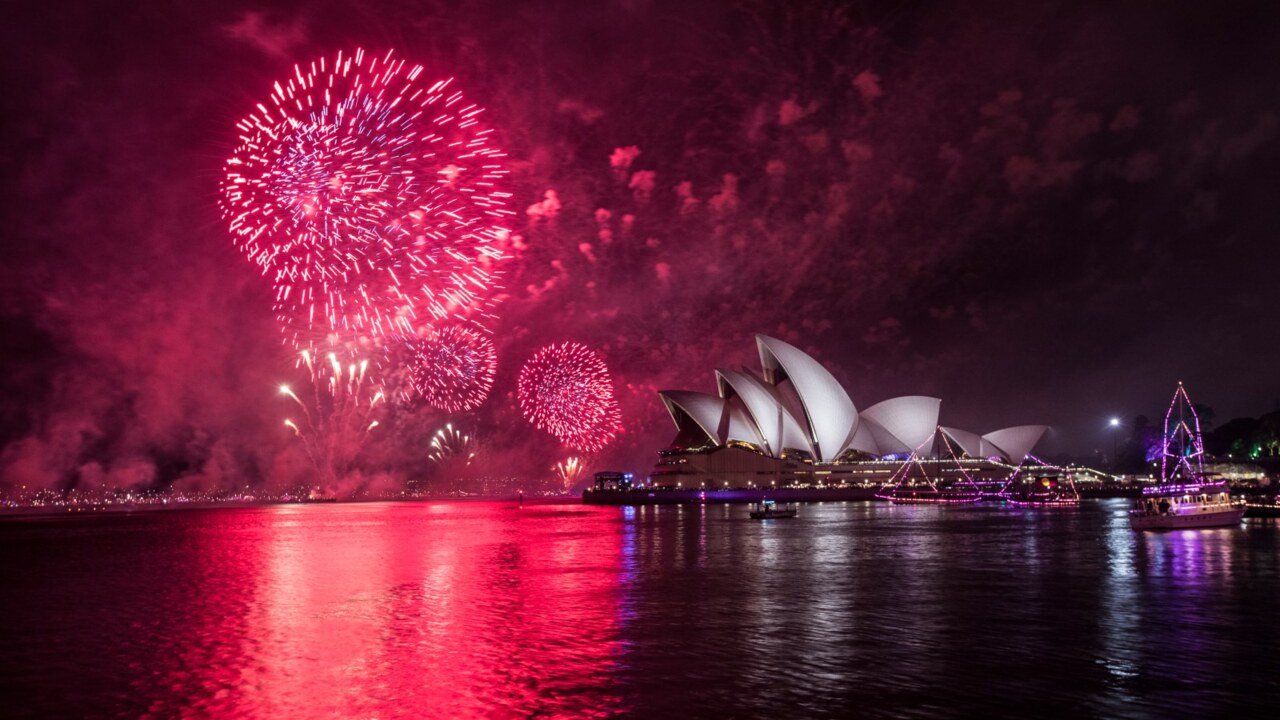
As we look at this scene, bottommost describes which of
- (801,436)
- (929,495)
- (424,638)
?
(929,495)

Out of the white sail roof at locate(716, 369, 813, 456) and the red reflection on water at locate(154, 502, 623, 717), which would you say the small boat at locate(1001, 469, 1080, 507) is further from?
the red reflection on water at locate(154, 502, 623, 717)

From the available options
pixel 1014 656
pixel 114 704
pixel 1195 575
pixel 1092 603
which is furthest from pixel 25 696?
pixel 1195 575

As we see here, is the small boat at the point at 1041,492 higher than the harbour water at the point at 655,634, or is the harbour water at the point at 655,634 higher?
the harbour water at the point at 655,634

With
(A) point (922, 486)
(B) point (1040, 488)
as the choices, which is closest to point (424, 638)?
(B) point (1040, 488)

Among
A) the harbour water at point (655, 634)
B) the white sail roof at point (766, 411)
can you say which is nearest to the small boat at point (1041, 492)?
the white sail roof at point (766, 411)

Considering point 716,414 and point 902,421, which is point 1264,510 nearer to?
point 716,414

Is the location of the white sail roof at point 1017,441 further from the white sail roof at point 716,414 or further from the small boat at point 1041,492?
the white sail roof at point 716,414

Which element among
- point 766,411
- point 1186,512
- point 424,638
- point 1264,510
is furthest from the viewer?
point 766,411
